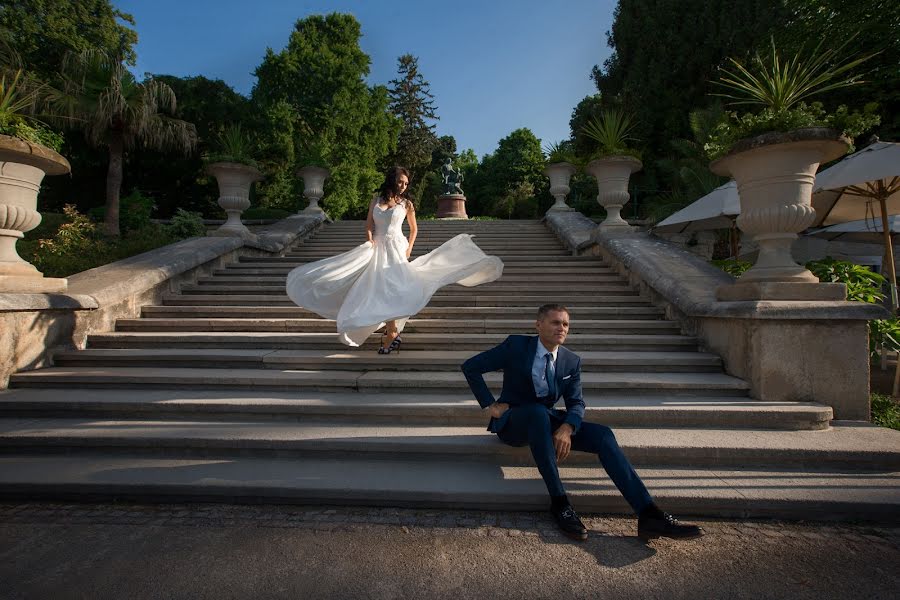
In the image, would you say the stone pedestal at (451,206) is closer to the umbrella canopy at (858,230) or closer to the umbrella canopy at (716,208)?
the umbrella canopy at (716,208)

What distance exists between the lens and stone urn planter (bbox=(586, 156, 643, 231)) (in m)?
8.26

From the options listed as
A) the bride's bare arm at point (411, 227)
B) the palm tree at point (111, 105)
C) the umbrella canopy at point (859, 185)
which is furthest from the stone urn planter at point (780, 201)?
the palm tree at point (111, 105)

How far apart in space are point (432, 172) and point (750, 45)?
85.8 feet

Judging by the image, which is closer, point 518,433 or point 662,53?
point 518,433

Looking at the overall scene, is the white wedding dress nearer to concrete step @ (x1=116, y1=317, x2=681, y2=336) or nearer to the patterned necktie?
concrete step @ (x1=116, y1=317, x2=681, y2=336)

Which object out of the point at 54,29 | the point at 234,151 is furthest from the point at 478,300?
the point at 54,29

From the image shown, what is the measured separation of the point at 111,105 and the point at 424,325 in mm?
14304

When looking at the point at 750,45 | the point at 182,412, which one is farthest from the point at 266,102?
the point at 182,412

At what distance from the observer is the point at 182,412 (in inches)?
156

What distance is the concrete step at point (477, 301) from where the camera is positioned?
6.24 meters

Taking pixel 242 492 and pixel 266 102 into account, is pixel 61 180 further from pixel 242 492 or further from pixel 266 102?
pixel 242 492

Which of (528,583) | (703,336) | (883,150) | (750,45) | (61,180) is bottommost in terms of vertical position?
(528,583)

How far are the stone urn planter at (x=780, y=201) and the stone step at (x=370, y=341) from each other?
964 mm

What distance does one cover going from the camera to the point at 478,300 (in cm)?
635
